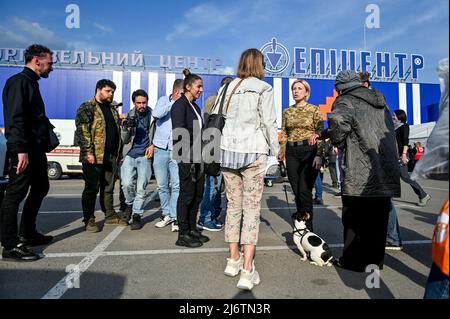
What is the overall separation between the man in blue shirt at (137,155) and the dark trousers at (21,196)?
1.27 meters

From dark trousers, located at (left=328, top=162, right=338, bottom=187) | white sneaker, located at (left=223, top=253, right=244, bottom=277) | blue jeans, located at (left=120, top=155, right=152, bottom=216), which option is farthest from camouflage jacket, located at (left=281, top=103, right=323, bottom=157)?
dark trousers, located at (left=328, top=162, right=338, bottom=187)

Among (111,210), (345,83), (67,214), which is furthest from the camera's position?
(67,214)

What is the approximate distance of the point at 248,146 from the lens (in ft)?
8.53

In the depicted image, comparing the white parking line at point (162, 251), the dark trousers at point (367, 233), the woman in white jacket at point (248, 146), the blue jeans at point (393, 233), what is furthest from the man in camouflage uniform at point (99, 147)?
the blue jeans at point (393, 233)

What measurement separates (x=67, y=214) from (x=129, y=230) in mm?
1857

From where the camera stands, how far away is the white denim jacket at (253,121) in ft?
8.60

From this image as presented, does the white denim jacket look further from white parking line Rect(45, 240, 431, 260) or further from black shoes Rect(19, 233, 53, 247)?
black shoes Rect(19, 233, 53, 247)

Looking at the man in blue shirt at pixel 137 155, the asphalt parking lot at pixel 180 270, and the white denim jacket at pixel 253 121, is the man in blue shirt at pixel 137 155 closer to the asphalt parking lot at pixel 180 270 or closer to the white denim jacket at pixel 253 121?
the asphalt parking lot at pixel 180 270

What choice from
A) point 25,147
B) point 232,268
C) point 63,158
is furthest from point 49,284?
point 63,158

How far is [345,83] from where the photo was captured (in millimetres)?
3008

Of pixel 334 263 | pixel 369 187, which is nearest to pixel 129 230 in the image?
pixel 334 263

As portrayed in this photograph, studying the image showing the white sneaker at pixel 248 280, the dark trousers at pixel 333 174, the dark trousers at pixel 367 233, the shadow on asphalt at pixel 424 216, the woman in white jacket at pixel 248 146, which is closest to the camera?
the white sneaker at pixel 248 280

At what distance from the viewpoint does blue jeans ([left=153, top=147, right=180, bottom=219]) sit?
4.57 m
